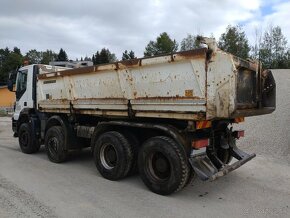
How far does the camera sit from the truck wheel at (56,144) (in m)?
8.62

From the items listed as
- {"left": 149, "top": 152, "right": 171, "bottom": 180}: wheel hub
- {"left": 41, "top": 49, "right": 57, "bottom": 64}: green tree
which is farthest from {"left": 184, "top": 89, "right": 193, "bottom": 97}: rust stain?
{"left": 41, "top": 49, "right": 57, "bottom": 64}: green tree

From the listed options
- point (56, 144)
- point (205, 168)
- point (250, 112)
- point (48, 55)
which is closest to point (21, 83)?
point (56, 144)

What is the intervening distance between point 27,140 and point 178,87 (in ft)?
19.3

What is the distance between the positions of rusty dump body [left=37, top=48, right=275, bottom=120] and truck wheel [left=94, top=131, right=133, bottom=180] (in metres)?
0.53

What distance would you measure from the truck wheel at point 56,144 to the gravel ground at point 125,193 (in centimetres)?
19

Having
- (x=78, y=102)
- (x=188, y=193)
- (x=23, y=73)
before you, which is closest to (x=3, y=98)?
(x=23, y=73)

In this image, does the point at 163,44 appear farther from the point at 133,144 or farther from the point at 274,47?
the point at 133,144

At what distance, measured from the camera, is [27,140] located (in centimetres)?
1011

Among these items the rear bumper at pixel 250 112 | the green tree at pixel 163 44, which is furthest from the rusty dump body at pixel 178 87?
the green tree at pixel 163 44

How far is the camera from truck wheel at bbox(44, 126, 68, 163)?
8617 mm

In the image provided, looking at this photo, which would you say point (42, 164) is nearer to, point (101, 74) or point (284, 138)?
point (101, 74)

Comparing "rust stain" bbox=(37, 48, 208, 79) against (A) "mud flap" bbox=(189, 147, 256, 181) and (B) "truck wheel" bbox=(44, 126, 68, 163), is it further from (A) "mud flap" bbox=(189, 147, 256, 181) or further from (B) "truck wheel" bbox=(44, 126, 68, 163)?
(A) "mud flap" bbox=(189, 147, 256, 181)

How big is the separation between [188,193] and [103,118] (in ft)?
9.01

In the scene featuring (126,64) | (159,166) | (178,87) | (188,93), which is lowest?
(159,166)
